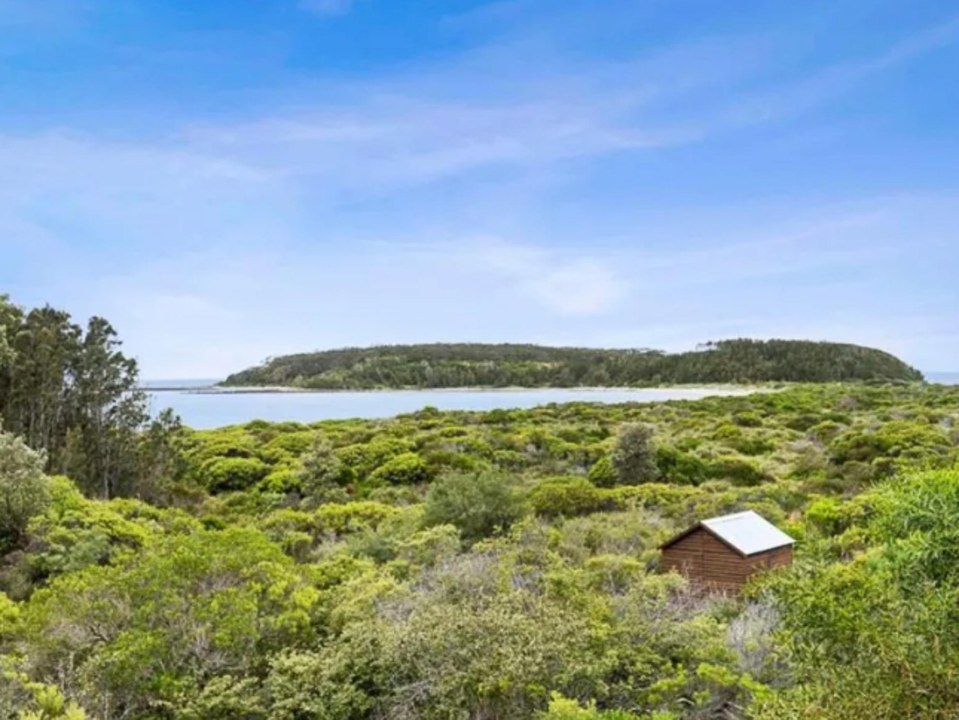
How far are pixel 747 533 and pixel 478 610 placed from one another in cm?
703

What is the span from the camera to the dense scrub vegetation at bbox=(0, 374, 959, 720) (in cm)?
611

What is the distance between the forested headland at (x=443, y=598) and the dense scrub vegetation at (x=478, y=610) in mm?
32

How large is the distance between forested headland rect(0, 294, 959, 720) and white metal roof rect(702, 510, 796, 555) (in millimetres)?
1179

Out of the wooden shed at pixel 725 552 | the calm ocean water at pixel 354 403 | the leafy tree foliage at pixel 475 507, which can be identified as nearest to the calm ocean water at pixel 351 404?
the calm ocean water at pixel 354 403

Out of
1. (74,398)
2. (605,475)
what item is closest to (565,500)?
(605,475)

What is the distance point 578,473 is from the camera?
31.8m

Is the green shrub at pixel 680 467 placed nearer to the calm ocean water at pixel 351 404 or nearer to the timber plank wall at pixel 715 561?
the timber plank wall at pixel 715 561

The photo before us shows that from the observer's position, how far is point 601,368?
107 metres

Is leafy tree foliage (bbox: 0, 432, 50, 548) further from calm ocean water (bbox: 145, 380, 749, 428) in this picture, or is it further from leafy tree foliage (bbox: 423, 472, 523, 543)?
calm ocean water (bbox: 145, 380, 749, 428)

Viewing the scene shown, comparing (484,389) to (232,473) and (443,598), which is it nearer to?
(232,473)

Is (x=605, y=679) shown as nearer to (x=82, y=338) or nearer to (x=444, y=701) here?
(x=444, y=701)

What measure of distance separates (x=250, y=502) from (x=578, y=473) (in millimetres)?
13014

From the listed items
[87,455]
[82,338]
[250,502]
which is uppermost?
[82,338]

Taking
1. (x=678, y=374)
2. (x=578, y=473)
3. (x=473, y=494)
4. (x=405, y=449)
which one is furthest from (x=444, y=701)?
(x=678, y=374)
